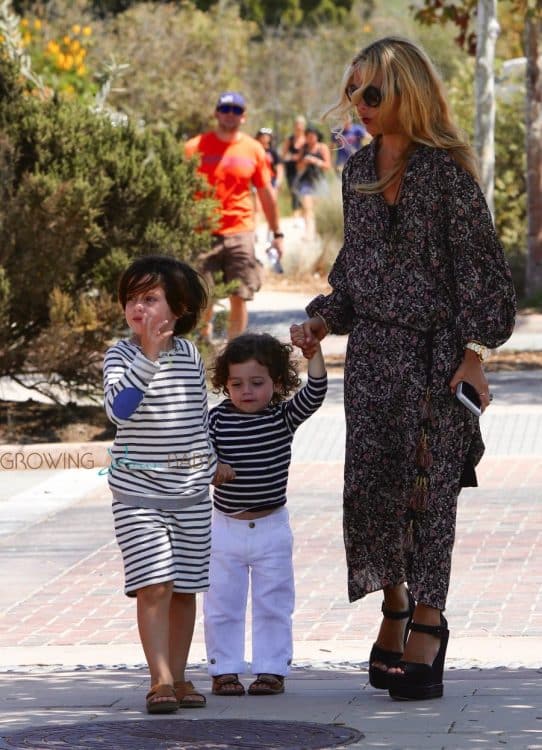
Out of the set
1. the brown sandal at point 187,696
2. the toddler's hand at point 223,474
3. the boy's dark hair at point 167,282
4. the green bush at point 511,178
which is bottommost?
the green bush at point 511,178

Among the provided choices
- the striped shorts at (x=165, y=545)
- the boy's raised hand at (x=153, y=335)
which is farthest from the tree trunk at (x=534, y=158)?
the striped shorts at (x=165, y=545)

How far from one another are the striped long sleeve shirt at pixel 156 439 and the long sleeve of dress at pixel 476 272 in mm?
829

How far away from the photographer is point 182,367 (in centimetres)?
518

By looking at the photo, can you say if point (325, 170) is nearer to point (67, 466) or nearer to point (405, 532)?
point (67, 466)

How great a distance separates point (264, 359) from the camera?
543cm

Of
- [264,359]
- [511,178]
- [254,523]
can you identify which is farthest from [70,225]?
[511,178]

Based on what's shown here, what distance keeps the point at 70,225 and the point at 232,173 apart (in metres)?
2.59

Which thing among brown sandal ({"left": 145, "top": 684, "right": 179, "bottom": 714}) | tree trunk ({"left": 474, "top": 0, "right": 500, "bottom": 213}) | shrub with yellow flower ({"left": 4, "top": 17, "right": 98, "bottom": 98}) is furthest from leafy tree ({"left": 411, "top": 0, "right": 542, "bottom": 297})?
brown sandal ({"left": 145, "top": 684, "right": 179, "bottom": 714})

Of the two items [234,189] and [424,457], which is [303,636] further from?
[234,189]

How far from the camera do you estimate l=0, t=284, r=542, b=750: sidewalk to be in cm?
473

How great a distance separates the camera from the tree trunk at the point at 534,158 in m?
18.1

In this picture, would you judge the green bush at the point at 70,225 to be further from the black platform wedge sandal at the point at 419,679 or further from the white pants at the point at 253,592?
the black platform wedge sandal at the point at 419,679

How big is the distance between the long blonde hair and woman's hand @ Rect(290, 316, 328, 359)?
429mm

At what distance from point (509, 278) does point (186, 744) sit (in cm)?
164
